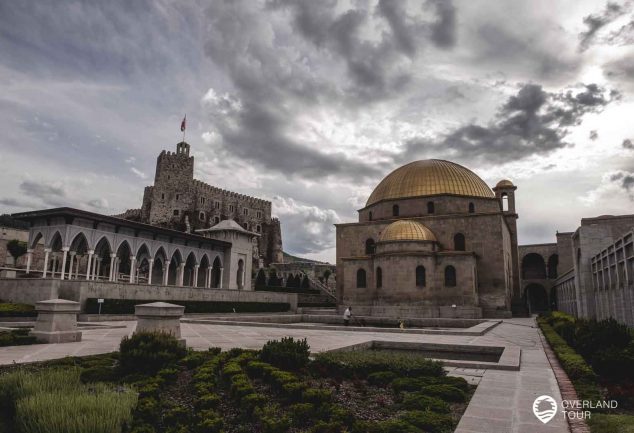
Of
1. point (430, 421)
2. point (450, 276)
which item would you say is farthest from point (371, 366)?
point (450, 276)

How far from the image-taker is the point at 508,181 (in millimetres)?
40438

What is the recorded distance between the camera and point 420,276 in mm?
30688

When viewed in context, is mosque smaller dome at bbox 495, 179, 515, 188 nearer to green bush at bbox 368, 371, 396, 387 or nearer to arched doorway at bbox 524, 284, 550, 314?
arched doorway at bbox 524, 284, 550, 314

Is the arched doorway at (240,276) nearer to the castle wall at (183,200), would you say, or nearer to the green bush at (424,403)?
the castle wall at (183,200)

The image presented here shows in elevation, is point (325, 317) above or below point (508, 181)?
below

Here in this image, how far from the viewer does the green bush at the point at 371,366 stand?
7.86 m

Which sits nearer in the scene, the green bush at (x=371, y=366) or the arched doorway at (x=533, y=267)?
the green bush at (x=371, y=366)

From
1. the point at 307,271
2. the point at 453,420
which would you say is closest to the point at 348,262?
the point at 307,271

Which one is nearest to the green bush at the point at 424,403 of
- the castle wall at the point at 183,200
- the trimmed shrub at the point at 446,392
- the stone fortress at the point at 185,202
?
the trimmed shrub at the point at 446,392

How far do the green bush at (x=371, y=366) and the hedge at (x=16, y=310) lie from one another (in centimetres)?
1836

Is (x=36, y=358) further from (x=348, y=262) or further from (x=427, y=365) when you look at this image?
(x=348, y=262)

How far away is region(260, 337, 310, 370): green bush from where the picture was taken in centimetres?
788

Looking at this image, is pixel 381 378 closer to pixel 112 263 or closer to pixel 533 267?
pixel 112 263

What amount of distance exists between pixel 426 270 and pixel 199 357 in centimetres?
2441
